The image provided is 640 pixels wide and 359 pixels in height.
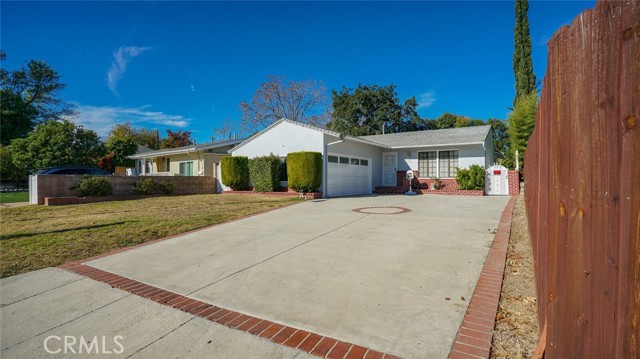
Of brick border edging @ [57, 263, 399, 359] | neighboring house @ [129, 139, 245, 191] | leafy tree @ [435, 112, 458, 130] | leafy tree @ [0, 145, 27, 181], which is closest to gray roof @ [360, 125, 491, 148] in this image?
A: neighboring house @ [129, 139, 245, 191]

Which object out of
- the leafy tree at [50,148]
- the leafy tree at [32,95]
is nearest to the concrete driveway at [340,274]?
the leafy tree at [50,148]

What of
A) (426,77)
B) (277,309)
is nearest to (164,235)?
(277,309)

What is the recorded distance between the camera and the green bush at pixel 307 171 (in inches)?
572

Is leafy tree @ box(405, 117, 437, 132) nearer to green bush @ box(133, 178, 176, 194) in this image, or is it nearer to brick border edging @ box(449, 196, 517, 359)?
green bush @ box(133, 178, 176, 194)

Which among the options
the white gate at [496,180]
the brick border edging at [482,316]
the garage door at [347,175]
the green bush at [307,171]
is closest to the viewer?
the brick border edging at [482,316]

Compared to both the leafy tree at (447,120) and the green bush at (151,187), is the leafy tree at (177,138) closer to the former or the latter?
the green bush at (151,187)

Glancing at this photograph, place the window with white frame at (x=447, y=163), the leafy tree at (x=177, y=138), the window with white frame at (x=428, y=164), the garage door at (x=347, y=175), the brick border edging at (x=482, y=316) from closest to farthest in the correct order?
the brick border edging at (x=482, y=316) < the garage door at (x=347, y=175) < the window with white frame at (x=447, y=163) < the window with white frame at (x=428, y=164) < the leafy tree at (x=177, y=138)

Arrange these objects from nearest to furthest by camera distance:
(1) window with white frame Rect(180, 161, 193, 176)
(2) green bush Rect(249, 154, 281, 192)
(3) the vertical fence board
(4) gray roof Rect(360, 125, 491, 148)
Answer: (3) the vertical fence board
(4) gray roof Rect(360, 125, 491, 148)
(2) green bush Rect(249, 154, 281, 192)
(1) window with white frame Rect(180, 161, 193, 176)

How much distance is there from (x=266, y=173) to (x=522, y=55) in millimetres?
24333

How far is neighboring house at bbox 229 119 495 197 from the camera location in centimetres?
1556

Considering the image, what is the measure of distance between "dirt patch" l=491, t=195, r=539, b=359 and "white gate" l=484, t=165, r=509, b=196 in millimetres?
12187

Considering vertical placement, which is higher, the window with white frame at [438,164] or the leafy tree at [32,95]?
the leafy tree at [32,95]

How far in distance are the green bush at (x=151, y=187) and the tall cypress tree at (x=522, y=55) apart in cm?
2698

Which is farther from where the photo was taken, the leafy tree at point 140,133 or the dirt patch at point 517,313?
the leafy tree at point 140,133
